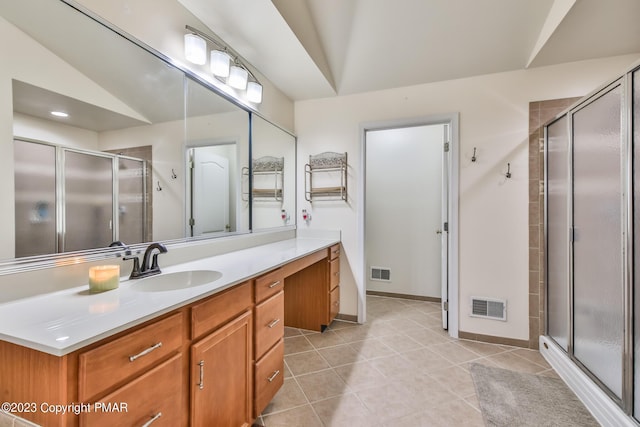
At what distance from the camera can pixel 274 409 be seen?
1.59 meters

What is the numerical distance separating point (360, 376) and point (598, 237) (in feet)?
5.71

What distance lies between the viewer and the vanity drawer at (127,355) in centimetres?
68

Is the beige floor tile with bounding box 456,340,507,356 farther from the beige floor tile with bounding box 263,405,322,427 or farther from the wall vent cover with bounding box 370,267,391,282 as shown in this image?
the beige floor tile with bounding box 263,405,322,427

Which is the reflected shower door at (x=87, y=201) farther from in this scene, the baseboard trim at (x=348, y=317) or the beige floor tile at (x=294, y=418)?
the baseboard trim at (x=348, y=317)

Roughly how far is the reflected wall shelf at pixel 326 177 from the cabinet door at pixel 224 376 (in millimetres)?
1767

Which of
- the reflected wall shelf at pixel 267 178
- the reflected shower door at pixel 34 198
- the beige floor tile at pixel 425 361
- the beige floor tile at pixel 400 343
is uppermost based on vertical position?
the reflected wall shelf at pixel 267 178

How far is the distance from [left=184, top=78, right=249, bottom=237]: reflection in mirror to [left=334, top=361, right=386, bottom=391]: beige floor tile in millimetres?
1356

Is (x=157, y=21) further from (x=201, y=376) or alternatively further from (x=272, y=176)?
(x=201, y=376)

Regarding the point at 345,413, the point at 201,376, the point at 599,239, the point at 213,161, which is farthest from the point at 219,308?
the point at 599,239

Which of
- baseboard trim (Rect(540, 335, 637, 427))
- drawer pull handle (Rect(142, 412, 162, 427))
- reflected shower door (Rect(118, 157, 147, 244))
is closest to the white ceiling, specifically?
reflected shower door (Rect(118, 157, 147, 244))

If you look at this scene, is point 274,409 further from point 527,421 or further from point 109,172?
point 109,172

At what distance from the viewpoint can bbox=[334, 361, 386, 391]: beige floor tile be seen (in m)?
1.82

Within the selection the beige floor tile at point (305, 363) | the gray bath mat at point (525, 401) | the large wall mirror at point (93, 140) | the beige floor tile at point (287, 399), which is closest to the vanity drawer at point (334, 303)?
the beige floor tile at point (305, 363)

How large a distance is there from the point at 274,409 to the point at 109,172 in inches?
61.4
